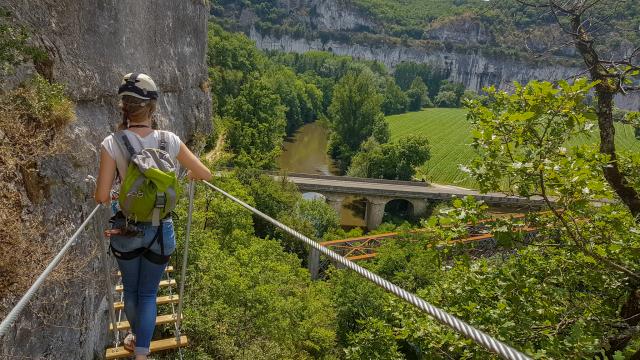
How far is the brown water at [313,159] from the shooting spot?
43.4 meters

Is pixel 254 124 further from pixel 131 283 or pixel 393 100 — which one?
pixel 393 100

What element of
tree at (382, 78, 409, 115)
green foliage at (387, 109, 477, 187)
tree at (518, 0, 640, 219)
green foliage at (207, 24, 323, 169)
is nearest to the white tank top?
tree at (518, 0, 640, 219)

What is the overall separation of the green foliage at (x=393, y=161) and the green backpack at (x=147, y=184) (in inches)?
1756

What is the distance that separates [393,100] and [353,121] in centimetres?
4596

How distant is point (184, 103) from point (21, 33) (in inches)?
592

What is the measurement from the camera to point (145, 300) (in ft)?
11.6

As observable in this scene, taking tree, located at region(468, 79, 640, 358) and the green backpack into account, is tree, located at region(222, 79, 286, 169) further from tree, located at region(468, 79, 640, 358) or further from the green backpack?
the green backpack

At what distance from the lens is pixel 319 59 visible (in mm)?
112125

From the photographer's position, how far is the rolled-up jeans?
345 cm

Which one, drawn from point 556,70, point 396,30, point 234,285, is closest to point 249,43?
point 234,285

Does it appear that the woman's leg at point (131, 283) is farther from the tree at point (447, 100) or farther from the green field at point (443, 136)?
the tree at point (447, 100)

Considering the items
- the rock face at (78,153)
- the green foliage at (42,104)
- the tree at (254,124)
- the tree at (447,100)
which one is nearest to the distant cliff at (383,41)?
the tree at (447,100)

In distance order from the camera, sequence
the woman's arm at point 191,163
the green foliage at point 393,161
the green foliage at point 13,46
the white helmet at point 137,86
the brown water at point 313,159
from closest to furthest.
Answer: the white helmet at point 137,86 < the woman's arm at point 191,163 < the green foliage at point 13,46 < the brown water at point 313,159 < the green foliage at point 393,161

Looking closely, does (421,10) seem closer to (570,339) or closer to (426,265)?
(426,265)
